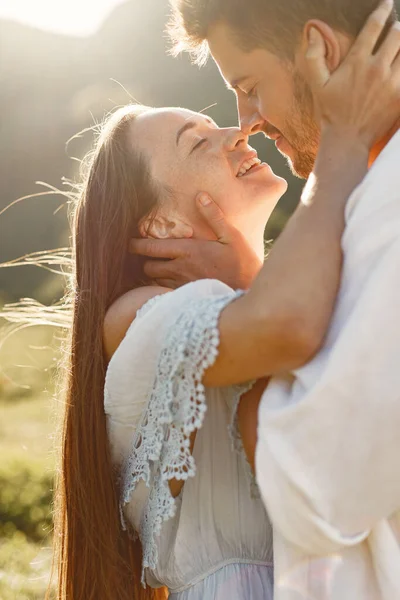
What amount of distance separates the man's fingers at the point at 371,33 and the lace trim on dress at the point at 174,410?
0.73 metres

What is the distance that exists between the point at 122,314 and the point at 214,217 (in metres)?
0.54

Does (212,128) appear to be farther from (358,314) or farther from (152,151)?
(358,314)

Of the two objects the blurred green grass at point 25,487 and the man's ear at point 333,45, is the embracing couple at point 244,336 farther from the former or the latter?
the blurred green grass at point 25,487

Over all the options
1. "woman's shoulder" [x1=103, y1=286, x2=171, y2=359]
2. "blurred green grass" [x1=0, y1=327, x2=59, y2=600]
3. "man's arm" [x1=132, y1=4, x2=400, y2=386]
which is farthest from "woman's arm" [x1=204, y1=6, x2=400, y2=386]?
"blurred green grass" [x1=0, y1=327, x2=59, y2=600]

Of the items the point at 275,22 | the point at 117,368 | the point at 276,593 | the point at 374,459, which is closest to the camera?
the point at 374,459

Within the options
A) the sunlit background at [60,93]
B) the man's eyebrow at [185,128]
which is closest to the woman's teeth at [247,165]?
the man's eyebrow at [185,128]

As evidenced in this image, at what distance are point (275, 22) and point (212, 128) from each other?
0.49m

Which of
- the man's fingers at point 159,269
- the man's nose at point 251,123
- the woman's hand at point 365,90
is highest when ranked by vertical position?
the woman's hand at point 365,90

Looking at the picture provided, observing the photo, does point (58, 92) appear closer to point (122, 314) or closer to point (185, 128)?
point (185, 128)

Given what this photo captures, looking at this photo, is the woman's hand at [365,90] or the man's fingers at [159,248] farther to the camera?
the man's fingers at [159,248]

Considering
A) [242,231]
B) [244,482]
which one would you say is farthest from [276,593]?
[242,231]

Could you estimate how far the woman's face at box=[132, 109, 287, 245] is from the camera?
265 cm

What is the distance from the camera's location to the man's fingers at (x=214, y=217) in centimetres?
262

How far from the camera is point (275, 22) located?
2.37 metres
